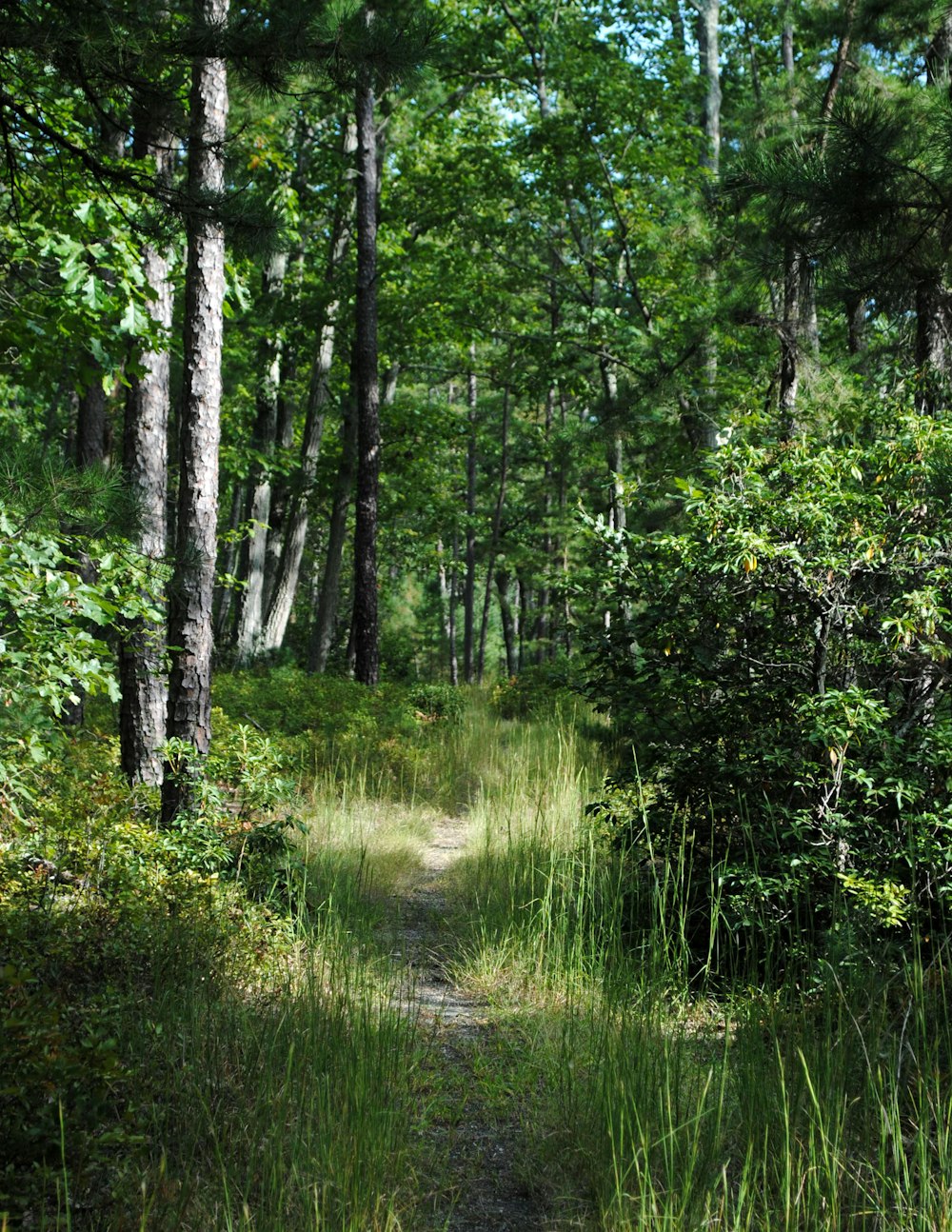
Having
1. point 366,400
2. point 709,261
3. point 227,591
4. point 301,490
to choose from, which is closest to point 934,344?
point 709,261

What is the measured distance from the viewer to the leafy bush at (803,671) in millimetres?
3824

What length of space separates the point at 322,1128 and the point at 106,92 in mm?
4299

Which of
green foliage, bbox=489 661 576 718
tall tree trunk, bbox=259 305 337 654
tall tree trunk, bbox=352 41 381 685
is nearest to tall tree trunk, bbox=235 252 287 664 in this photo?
tall tree trunk, bbox=259 305 337 654

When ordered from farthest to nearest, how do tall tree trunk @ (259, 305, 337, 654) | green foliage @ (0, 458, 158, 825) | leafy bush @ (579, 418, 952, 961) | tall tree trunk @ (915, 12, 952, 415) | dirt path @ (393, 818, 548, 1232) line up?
tall tree trunk @ (259, 305, 337, 654), tall tree trunk @ (915, 12, 952, 415), leafy bush @ (579, 418, 952, 961), green foliage @ (0, 458, 158, 825), dirt path @ (393, 818, 548, 1232)

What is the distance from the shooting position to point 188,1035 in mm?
3275

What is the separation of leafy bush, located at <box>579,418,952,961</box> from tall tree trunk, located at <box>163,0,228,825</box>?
2335 mm

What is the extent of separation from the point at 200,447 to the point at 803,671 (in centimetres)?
356

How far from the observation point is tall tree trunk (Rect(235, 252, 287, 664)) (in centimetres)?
1542

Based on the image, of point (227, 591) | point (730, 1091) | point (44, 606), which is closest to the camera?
point (730, 1091)

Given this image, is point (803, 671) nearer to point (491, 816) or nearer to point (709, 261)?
point (491, 816)

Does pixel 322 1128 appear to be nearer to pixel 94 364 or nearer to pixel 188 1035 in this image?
pixel 188 1035

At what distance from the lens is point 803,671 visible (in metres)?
4.25

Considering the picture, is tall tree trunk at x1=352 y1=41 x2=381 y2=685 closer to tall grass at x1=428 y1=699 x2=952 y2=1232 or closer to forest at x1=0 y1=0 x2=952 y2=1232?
forest at x1=0 y1=0 x2=952 y2=1232

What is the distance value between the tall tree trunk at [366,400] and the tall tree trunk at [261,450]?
313 cm
